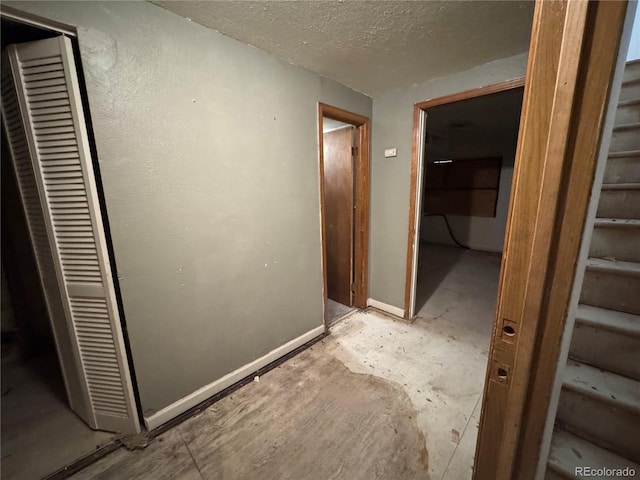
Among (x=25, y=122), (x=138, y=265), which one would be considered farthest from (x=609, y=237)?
(x=25, y=122)

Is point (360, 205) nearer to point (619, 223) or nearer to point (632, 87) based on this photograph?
point (619, 223)

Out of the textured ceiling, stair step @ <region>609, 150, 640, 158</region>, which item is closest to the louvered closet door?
the textured ceiling

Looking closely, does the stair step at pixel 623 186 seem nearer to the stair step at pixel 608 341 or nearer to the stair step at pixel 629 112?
the stair step at pixel 629 112

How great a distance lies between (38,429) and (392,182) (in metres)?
3.05

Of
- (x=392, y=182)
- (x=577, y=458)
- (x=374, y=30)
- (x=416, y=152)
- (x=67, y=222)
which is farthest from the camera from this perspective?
(x=392, y=182)

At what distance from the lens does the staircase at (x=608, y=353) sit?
0.91 metres

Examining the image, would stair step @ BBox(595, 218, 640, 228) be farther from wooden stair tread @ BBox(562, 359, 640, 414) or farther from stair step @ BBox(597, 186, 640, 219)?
wooden stair tread @ BBox(562, 359, 640, 414)

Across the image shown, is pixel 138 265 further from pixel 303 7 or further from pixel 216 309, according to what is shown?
pixel 303 7

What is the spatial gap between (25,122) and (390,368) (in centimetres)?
252

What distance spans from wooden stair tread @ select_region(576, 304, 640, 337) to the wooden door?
1.82 metres

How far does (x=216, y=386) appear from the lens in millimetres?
1617

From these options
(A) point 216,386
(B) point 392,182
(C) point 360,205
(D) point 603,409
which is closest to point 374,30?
(B) point 392,182

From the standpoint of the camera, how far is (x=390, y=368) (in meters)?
1.87

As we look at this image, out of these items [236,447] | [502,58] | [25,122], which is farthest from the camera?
[502,58]
